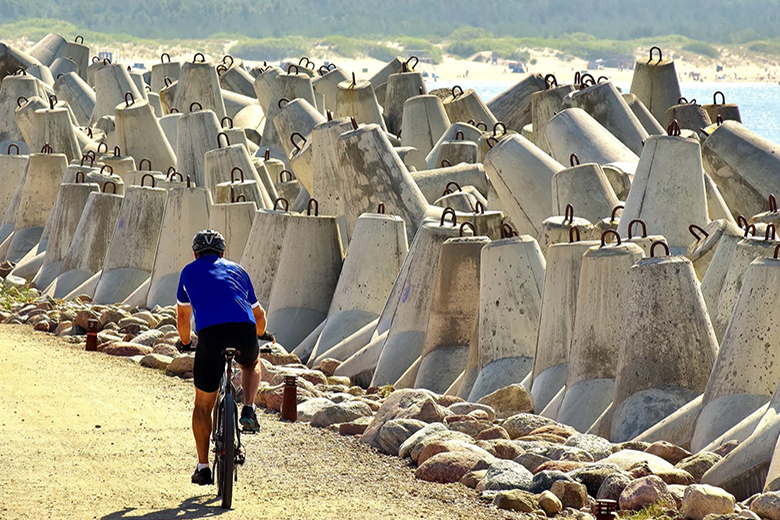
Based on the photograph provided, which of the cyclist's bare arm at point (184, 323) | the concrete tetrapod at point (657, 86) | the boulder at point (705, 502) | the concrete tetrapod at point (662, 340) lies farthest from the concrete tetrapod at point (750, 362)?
the concrete tetrapod at point (657, 86)

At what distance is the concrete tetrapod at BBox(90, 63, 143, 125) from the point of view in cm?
1859

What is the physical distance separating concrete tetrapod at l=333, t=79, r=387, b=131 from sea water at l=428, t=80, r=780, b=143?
111 ft

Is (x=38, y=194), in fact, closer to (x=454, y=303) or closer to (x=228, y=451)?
(x=454, y=303)

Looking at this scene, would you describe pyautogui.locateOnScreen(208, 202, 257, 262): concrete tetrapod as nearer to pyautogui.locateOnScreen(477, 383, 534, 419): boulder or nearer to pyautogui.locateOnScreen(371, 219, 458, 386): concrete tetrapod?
pyautogui.locateOnScreen(371, 219, 458, 386): concrete tetrapod

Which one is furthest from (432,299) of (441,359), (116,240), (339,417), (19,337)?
(116,240)

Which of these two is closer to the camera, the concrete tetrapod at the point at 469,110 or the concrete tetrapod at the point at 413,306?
the concrete tetrapod at the point at 413,306

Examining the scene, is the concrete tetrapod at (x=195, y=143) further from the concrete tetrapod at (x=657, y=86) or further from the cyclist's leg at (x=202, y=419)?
the cyclist's leg at (x=202, y=419)

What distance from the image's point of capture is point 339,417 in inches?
283

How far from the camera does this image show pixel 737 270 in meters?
7.68

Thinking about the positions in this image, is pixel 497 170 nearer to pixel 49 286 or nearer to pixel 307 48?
pixel 49 286

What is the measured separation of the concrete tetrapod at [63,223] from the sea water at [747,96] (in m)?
37.0

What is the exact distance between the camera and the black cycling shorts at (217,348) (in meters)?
5.45

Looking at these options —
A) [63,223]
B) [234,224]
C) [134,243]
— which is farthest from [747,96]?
[234,224]

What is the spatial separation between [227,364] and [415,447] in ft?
4.18
